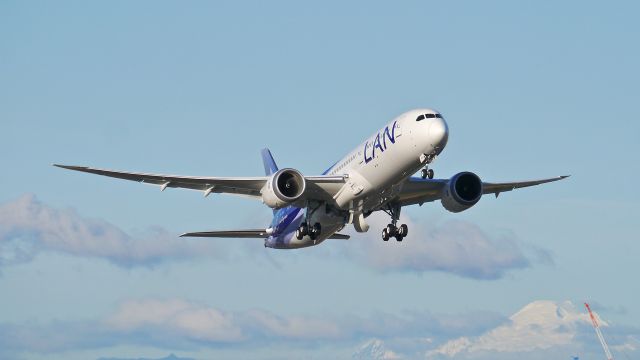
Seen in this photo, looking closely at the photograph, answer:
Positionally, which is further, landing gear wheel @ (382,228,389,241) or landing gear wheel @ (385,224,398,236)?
landing gear wheel @ (382,228,389,241)

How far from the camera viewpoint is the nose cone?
56875mm

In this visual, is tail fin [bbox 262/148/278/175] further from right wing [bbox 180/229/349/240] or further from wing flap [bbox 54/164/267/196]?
wing flap [bbox 54/164/267/196]

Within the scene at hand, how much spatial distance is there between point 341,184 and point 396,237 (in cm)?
561

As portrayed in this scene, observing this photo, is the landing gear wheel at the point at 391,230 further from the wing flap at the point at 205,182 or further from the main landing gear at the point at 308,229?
the wing flap at the point at 205,182

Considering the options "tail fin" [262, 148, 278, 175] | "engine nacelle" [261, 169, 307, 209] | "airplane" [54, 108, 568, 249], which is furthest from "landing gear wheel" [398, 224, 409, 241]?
"tail fin" [262, 148, 278, 175]

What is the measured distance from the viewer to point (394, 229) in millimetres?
65688

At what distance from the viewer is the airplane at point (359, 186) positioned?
190 ft

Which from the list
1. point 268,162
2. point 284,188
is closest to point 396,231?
point 284,188

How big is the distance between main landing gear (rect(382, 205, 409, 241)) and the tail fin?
13353mm

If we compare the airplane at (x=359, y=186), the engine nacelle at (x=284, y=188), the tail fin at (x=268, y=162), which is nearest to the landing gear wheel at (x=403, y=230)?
the airplane at (x=359, y=186)

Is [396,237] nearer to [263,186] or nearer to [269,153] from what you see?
[263,186]

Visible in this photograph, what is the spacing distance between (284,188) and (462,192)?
9846mm

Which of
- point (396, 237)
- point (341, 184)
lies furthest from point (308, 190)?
point (396, 237)

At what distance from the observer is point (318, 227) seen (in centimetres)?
6438
